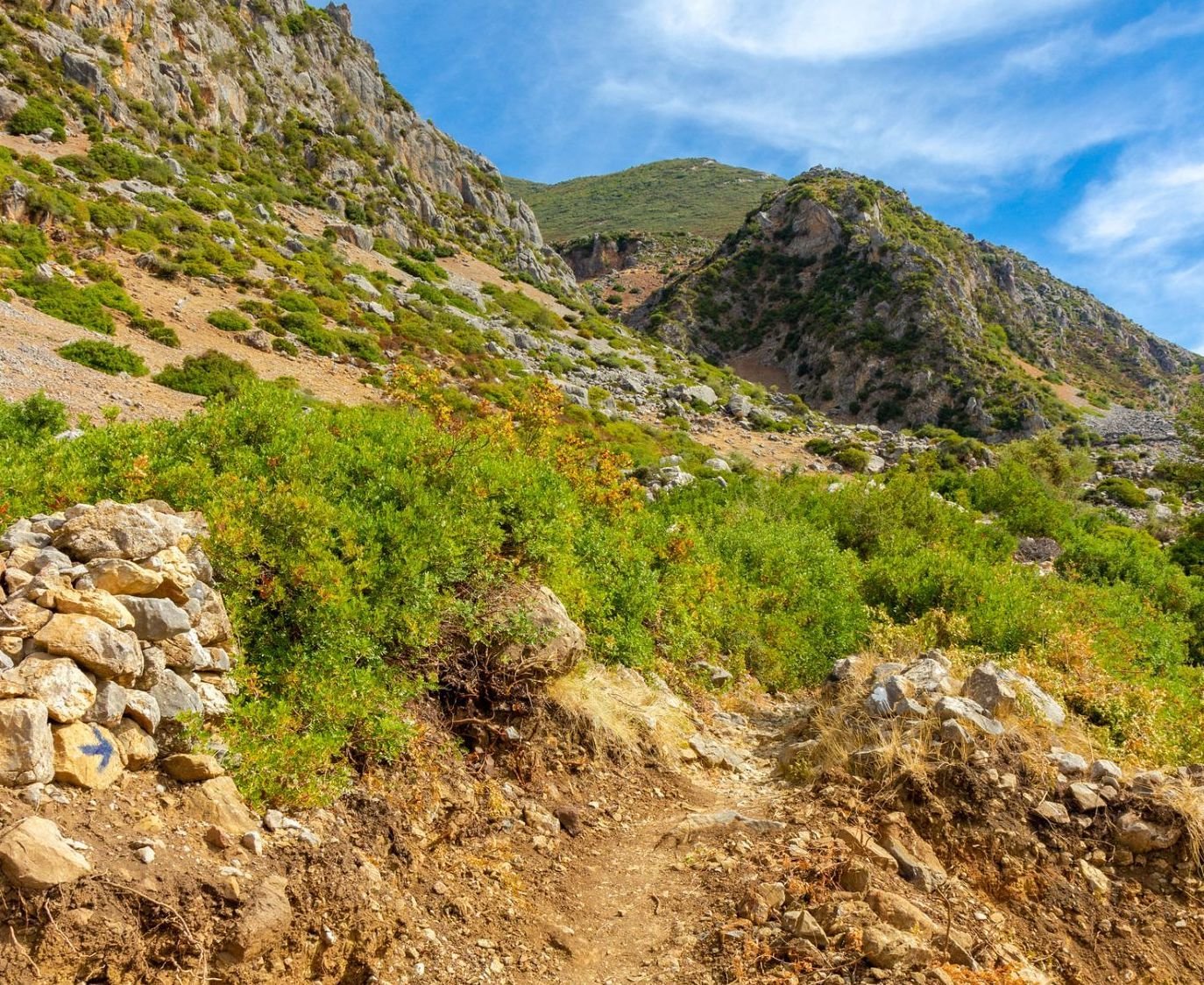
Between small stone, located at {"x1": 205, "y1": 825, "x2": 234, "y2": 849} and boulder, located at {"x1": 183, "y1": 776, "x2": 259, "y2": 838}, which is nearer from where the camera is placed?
small stone, located at {"x1": 205, "y1": 825, "x2": 234, "y2": 849}

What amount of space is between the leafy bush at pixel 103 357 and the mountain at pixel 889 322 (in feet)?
161

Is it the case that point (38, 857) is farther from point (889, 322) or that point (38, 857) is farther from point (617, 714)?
point (889, 322)

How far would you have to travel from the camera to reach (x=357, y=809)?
13.2ft

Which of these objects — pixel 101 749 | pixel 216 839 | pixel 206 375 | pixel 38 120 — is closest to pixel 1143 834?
pixel 216 839

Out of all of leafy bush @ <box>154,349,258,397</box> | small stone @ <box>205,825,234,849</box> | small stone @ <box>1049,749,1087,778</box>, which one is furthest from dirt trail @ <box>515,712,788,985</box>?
leafy bush @ <box>154,349,258,397</box>

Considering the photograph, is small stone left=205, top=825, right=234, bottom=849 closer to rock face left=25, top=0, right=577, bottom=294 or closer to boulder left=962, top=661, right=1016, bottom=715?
boulder left=962, top=661, right=1016, bottom=715

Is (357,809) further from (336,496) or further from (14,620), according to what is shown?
(336,496)

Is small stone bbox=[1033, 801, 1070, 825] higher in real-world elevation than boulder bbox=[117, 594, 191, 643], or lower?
higher

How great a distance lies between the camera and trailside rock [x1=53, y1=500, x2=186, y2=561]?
380cm

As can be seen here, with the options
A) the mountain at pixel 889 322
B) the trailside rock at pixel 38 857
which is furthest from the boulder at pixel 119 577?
the mountain at pixel 889 322

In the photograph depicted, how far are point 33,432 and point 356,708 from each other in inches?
254

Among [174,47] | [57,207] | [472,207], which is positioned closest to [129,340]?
[57,207]

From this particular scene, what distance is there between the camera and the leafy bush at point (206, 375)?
1417cm

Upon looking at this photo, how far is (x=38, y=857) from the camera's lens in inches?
99.4
